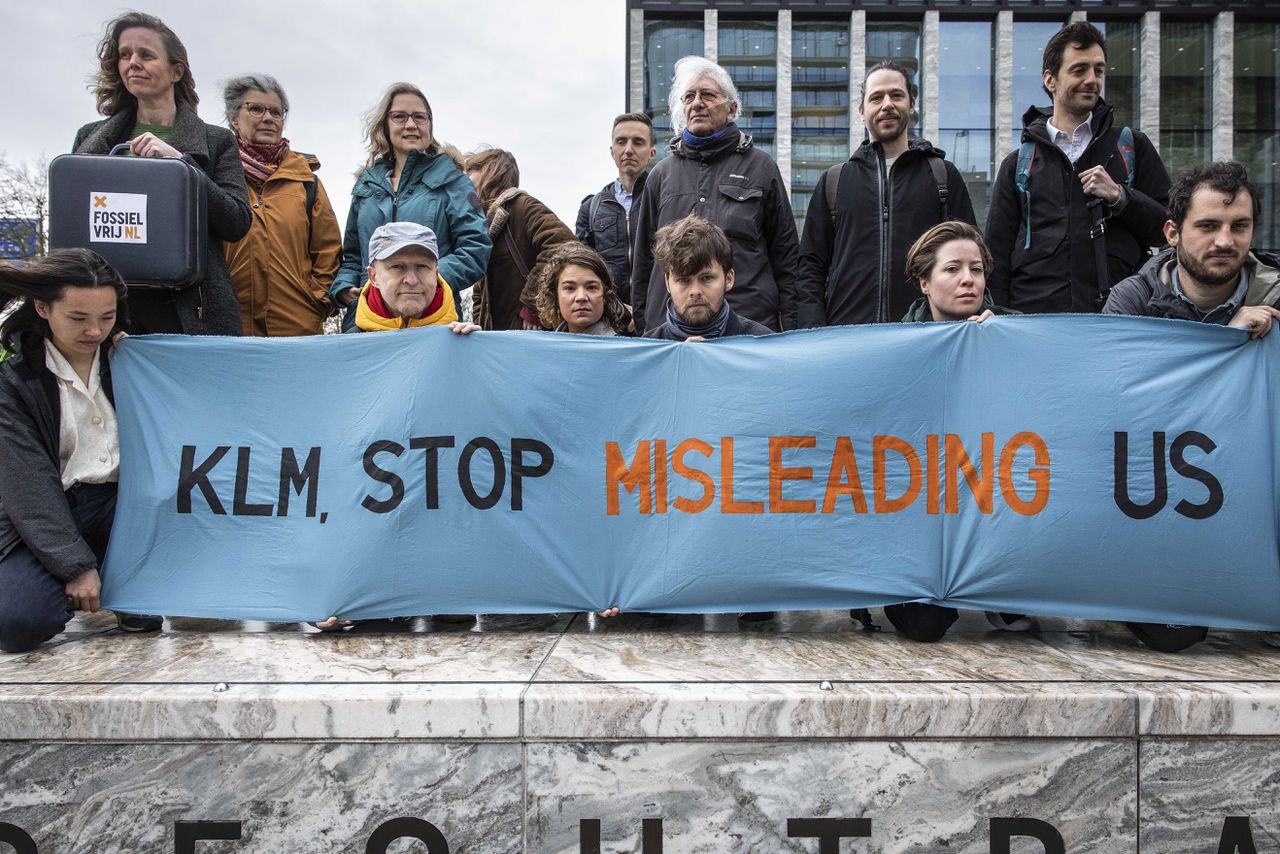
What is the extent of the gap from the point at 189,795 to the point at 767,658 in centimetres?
174

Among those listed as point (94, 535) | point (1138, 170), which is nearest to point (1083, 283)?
point (1138, 170)

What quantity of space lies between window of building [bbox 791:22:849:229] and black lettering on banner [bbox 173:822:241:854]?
26019 mm

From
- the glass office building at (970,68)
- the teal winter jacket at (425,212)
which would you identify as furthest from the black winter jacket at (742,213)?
the glass office building at (970,68)

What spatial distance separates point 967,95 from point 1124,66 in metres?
4.37

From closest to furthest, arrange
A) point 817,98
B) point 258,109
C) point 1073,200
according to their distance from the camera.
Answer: point 1073,200 < point 258,109 < point 817,98

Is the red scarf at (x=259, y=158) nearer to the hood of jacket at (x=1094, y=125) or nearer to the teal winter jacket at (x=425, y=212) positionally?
the teal winter jacket at (x=425, y=212)

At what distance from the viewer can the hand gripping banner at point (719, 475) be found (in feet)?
10.1

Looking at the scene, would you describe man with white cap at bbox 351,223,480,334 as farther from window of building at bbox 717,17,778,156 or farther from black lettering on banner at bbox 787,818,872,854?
window of building at bbox 717,17,778,156

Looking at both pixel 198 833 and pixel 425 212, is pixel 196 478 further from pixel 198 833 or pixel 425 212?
pixel 425 212

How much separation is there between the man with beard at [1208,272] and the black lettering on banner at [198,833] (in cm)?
297

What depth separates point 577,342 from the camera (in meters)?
3.46

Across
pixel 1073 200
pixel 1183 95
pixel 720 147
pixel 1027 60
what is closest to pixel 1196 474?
pixel 1073 200

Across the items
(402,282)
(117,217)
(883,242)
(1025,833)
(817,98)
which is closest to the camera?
(1025,833)

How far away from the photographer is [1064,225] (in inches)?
161
